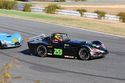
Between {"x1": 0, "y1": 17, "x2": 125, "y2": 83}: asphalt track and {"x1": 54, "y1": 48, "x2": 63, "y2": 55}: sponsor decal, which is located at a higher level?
{"x1": 54, "y1": 48, "x2": 63, "y2": 55}: sponsor decal

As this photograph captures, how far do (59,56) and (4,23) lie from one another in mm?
16234

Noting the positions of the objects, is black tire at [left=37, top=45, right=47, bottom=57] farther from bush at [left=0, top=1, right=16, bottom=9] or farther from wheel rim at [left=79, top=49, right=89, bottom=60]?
bush at [left=0, top=1, right=16, bottom=9]

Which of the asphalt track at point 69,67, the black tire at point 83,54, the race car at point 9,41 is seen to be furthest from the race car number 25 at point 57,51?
the race car at point 9,41

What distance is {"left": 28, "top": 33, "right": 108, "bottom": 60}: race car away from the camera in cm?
1502

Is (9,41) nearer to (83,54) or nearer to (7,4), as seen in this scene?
(83,54)

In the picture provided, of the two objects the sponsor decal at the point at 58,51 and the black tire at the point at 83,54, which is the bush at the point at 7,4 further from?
the black tire at the point at 83,54

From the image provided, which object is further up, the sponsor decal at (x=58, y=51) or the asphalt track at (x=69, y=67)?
the sponsor decal at (x=58, y=51)

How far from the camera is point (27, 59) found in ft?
52.1

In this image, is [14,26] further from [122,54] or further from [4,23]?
[122,54]

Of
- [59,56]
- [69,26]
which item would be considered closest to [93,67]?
[59,56]

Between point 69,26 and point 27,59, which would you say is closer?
point 27,59

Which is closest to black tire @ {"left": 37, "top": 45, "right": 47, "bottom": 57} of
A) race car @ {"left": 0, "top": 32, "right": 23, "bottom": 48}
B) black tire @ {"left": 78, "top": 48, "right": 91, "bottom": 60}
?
black tire @ {"left": 78, "top": 48, "right": 91, "bottom": 60}

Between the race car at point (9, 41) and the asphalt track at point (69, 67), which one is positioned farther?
the race car at point (9, 41)

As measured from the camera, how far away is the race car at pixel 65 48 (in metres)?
15.0
